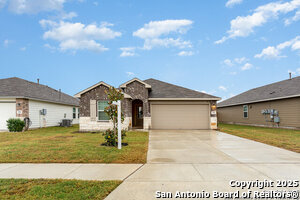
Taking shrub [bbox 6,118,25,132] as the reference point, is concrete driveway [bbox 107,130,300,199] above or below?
below

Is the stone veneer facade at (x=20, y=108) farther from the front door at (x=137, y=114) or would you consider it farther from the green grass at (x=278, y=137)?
the green grass at (x=278, y=137)

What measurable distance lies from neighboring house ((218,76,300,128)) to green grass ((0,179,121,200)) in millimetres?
16973

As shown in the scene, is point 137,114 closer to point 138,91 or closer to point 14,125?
point 138,91

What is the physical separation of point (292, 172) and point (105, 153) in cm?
559

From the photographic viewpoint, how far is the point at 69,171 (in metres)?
4.46

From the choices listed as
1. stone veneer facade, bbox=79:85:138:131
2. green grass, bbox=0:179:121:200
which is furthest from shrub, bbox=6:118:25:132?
green grass, bbox=0:179:121:200

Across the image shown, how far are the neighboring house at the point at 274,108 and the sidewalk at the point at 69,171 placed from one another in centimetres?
1615

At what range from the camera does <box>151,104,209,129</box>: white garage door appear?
15477 millimetres

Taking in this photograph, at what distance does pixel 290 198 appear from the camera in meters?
3.12

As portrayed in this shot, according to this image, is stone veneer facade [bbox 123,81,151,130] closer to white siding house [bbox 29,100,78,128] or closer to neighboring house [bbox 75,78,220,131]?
neighboring house [bbox 75,78,220,131]

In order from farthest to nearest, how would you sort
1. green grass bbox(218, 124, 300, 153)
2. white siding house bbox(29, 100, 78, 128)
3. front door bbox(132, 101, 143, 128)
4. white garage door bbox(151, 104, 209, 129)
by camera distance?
front door bbox(132, 101, 143, 128) < white siding house bbox(29, 100, 78, 128) < white garage door bbox(151, 104, 209, 129) < green grass bbox(218, 124, 300, 153)

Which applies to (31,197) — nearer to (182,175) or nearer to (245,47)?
(182,175)

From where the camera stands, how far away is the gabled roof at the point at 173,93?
49.9 ft

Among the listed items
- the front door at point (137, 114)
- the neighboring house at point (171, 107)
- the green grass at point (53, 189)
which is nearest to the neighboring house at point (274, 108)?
the neighboring house at point (171, 107)
